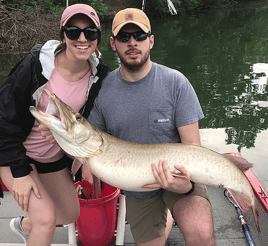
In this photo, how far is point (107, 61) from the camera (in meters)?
15.4

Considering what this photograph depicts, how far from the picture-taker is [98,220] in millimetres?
2586

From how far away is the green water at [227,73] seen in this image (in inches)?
264

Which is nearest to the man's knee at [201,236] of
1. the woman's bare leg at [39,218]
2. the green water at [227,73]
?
the woman's bare leg at [39,218]

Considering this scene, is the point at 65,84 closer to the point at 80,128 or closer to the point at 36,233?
the point at 80,128

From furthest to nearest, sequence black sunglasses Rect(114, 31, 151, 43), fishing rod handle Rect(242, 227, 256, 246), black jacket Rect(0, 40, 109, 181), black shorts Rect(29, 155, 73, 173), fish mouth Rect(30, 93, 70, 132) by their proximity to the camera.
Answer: fishing rod handle Rect(242, 227, 256, 246) < black shorts Rect(29, 155, 73, 173) < black sunglasses Rect(114, 31, 151, 43) < black jacket Rect(0, 40, 109, 181) < fish mouth Rect(30, 93, 70, 132)

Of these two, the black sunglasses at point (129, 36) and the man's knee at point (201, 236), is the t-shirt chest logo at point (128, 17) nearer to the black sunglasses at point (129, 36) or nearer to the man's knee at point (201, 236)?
the black sunglasses at point (129, 36)

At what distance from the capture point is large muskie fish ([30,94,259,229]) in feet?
6.81

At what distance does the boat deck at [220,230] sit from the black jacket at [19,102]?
0.98 meters

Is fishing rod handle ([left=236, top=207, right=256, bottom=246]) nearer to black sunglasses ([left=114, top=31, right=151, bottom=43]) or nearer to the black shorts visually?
the black shorts

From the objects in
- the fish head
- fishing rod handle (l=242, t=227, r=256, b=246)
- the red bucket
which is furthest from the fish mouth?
fishing rod handle (l=242, t=227, r=256, b=246)

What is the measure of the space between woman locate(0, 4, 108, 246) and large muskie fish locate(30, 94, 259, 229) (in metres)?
0.30

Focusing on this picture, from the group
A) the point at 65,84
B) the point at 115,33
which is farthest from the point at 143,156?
the point at 115,33

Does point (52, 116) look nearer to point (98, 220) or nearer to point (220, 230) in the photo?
point (98, 220)

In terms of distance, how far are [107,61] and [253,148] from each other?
1083 cm
